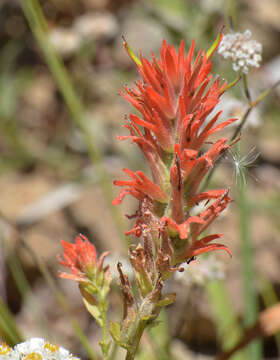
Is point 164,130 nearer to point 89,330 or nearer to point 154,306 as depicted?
point 154,306

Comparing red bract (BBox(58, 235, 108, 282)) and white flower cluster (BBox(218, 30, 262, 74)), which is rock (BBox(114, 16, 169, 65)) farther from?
red bract (BBox(58, 235, 108, 282))

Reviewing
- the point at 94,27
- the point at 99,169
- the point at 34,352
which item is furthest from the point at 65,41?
the point at 34,352

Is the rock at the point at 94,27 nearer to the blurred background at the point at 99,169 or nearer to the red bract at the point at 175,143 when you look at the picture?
the blurred background at the point at 99,169

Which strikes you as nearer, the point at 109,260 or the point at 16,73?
the point at 109,260

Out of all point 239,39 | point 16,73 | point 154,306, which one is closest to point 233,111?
point 239,39

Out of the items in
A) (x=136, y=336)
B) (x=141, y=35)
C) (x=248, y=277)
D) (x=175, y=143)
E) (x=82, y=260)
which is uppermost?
(x=141, y=35)

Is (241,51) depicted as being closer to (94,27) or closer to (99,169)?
(99,169)
